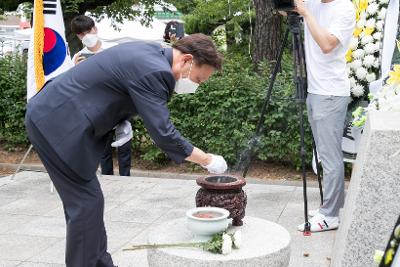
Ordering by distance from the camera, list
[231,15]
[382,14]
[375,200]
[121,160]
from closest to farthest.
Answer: [375,200]
[382,14]
[121,160]
[231,15]

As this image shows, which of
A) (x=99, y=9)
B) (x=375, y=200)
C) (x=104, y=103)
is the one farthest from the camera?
(x=99, y=9)

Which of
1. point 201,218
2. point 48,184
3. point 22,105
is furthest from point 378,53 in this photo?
point 22,105

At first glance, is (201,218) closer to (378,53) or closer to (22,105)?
(378,53)

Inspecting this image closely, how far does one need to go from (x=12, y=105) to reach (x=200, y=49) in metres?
5.81

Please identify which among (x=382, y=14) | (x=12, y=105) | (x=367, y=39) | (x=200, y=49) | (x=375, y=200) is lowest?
(x=12, y=105)

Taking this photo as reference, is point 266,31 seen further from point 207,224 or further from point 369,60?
point 207,224

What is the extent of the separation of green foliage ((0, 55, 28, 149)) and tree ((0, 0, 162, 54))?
9.71 ft

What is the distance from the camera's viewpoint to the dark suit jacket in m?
2.82

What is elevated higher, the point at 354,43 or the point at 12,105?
the point at 354,43

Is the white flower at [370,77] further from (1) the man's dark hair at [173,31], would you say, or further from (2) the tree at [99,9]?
(2) the tree at [99,9]

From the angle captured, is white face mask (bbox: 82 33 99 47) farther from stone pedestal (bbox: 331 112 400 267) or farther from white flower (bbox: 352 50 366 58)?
stone pedestal (bbox: 331 112 400 267)

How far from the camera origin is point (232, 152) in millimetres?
6992

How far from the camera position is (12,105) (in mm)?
8047

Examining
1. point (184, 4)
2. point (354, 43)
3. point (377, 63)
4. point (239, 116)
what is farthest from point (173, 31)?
point (184, 4)
